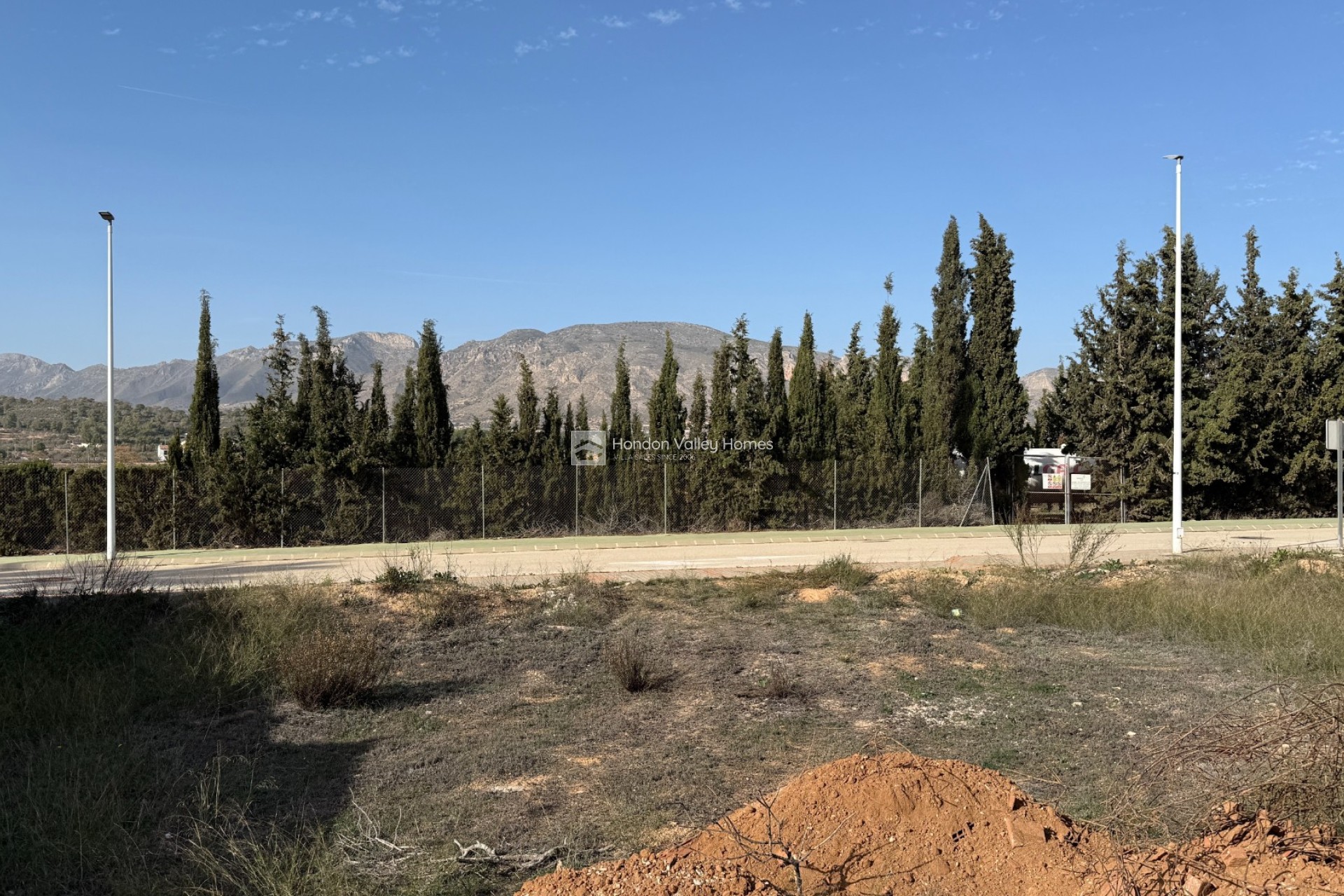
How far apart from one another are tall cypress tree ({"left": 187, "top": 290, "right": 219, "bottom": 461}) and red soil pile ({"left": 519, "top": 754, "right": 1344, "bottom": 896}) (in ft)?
77.5

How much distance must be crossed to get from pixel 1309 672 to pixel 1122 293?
73.1 feet

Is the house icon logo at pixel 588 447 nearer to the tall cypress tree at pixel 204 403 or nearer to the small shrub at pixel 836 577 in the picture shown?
the tall cypress tree at pixel 204 403

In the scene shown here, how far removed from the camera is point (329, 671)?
8.26 m

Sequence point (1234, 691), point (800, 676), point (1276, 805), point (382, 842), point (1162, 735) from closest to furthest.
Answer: point (1276, 805)
point (382, 842)
point (1162, 735)
point (1234, 691)
point (800, 676)

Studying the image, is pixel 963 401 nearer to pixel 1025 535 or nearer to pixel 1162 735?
pixel 1025 535

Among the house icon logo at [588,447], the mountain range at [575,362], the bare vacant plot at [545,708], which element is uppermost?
the mountain range at [575,362]

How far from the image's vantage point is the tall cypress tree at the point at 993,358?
29469mm

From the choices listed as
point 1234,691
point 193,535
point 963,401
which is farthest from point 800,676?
point 963,401

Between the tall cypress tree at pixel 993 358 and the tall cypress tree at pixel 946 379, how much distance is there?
35 cm

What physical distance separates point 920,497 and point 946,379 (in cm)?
398

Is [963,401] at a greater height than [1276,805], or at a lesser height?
greater

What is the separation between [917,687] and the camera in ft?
28.7

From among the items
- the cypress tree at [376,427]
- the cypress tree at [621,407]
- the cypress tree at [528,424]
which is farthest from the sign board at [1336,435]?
the cypress tree at [376,427]

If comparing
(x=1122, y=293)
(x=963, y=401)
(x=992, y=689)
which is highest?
(x=1122, y=293)
